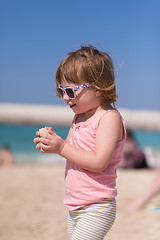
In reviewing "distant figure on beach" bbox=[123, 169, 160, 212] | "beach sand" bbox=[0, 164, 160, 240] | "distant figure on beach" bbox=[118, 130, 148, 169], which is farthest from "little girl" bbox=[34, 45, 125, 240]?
"distant figure on beach" bbox=[118, 130, 148, 169]

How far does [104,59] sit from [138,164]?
567cm

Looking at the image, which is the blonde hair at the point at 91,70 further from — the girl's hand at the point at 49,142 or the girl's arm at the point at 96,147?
the girl's hand at the point at 49,142

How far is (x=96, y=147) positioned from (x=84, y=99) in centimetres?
24

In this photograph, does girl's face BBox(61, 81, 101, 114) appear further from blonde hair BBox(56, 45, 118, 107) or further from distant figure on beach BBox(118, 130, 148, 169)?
distant figure on beach BBox(118, 130, 148, 169)

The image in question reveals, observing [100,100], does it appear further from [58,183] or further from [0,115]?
[0,115]

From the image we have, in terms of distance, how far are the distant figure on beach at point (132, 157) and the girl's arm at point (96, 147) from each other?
5.37 metres

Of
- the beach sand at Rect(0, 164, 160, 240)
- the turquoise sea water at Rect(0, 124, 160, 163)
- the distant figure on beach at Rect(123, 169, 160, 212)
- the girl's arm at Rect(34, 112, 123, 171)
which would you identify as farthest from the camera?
the turquoise sea water at Rect(0, 124, 160, 163)

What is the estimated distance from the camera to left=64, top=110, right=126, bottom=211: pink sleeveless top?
5.61 feet

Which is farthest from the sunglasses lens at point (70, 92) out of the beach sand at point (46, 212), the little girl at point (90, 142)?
the beach sand at point (46, 212)

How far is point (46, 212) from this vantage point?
3.78 meters

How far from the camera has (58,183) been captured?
5223mm

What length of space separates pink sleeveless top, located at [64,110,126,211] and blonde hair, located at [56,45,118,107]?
137 mm

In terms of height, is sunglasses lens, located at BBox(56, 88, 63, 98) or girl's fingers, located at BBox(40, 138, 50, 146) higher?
sunglasses lens, located at BBox(56, 88, 63, 98)

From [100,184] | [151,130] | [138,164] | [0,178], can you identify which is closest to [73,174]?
[100,184]
